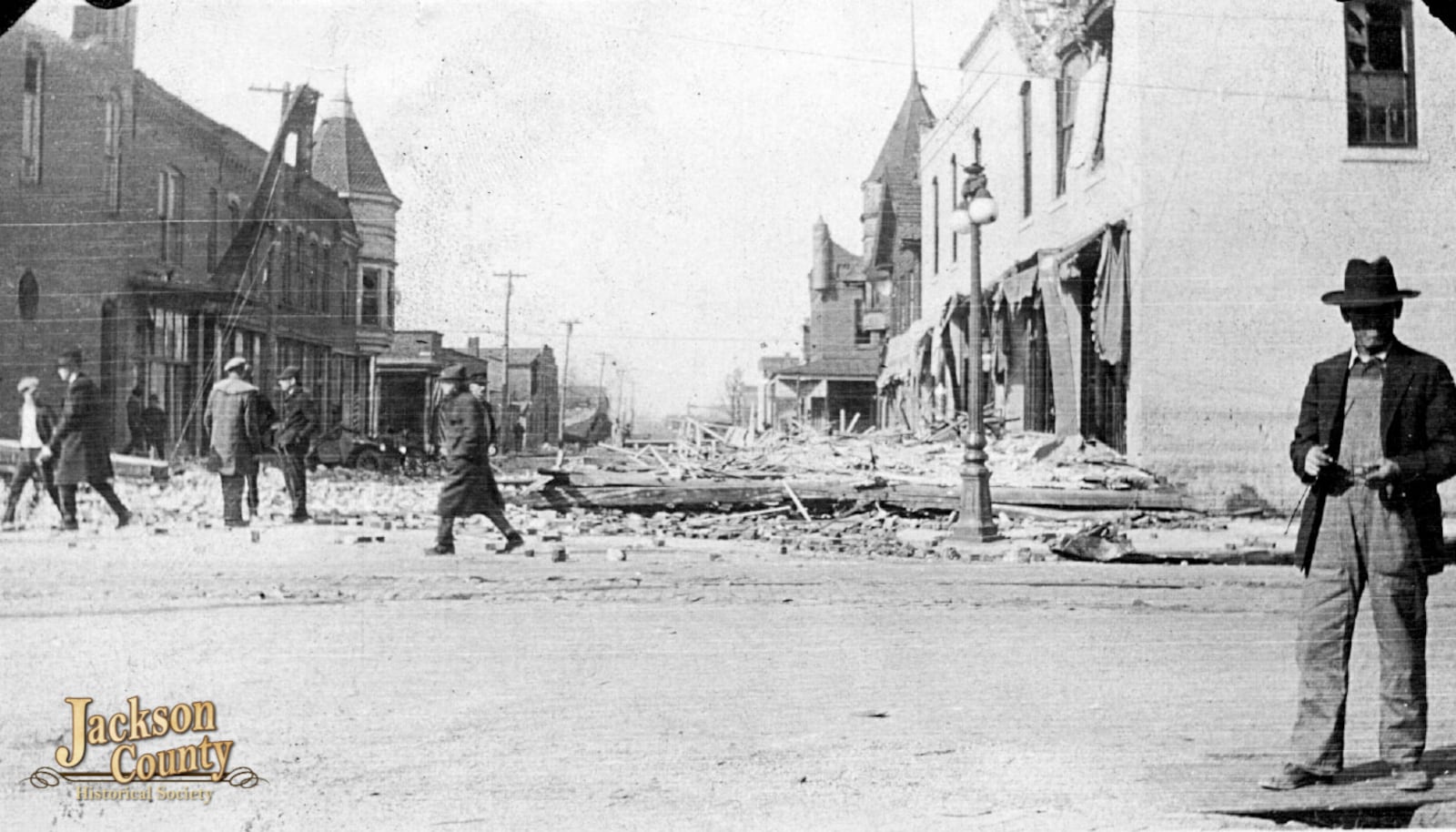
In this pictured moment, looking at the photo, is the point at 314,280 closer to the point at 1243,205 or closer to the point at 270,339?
the point at 270,339

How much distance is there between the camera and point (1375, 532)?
3.45m

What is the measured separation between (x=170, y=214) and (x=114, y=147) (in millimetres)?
448

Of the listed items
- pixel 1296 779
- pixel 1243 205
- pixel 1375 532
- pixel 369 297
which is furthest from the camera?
pixel 1243 205

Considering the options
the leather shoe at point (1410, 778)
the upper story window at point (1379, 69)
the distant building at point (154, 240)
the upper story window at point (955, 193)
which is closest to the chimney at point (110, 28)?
the distant building at point (154, 240)

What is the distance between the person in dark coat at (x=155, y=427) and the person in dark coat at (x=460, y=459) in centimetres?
130

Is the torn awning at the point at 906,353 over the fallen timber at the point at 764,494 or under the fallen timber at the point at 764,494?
over

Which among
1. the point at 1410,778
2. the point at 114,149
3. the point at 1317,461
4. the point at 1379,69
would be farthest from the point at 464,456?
the point at 1379,69

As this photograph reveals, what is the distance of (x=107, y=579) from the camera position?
5.08 metres

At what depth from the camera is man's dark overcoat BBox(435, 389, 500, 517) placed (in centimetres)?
538

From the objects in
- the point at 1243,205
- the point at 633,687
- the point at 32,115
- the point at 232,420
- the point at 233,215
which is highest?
the point at 32,115

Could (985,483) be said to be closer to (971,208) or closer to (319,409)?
(971,208)

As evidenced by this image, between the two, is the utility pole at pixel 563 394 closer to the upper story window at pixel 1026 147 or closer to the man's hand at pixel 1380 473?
the upper story window at pixel 1026 147

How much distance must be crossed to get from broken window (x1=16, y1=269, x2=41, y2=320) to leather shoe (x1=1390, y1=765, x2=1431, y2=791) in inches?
233

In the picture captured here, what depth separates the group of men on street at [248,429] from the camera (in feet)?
16.4
